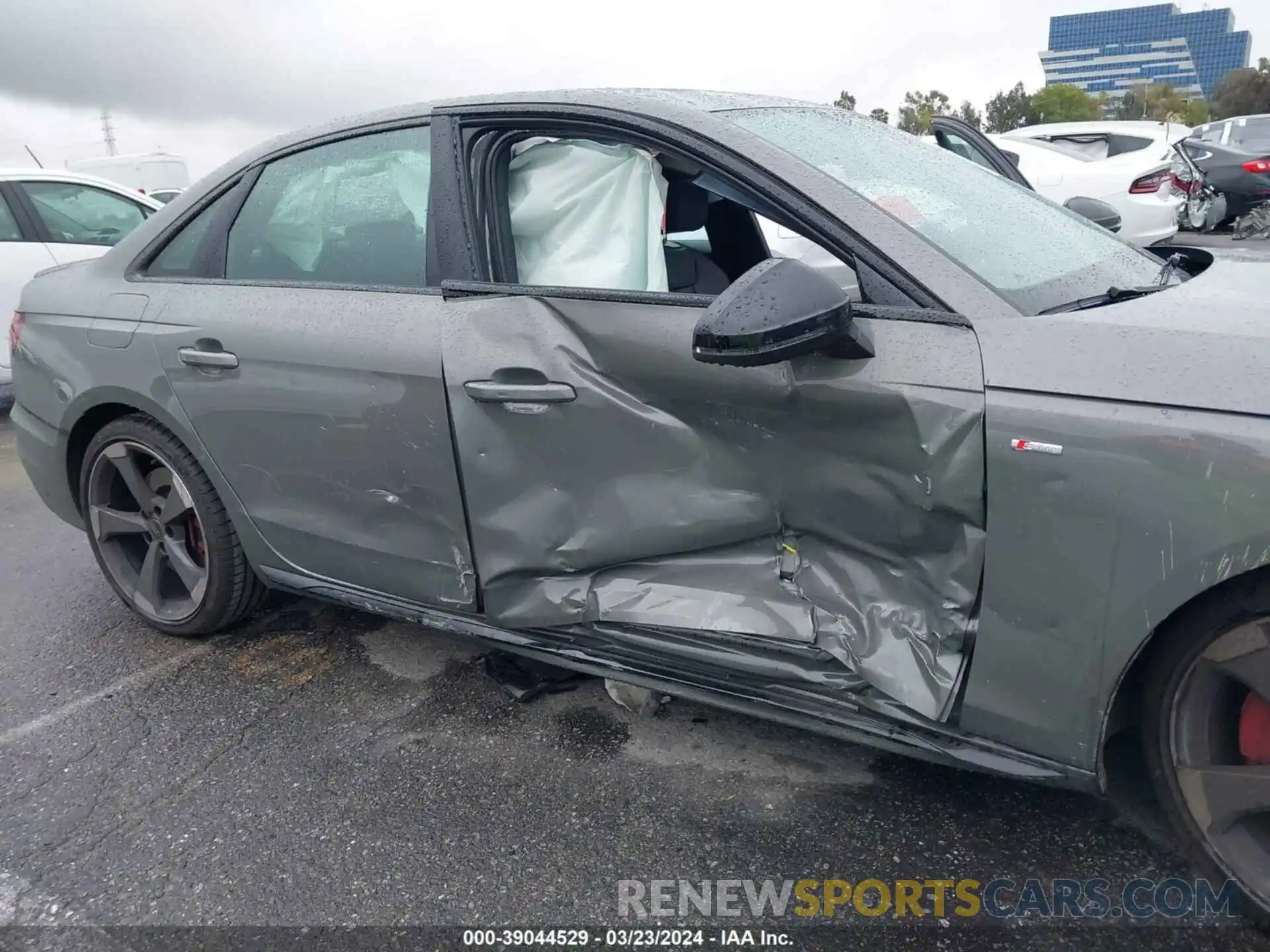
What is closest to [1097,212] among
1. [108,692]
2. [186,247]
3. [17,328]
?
[186,247]

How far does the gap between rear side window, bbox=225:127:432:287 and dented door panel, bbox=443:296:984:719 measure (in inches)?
13.0

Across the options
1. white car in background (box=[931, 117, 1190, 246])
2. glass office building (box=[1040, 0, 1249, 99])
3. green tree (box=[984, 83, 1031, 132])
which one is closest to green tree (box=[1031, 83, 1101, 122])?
green tree (box=[984, 83, 1031, 132])

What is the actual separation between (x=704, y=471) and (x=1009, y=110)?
60101 millimetres

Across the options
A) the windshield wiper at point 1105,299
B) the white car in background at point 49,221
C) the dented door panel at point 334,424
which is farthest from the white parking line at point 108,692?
the white car in background at point 49,221

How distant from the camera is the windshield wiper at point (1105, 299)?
178cm

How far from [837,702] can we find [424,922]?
3.12 ft

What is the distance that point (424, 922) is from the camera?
1.88 metres

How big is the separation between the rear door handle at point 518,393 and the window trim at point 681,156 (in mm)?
240

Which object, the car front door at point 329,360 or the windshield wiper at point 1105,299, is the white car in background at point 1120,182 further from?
the car front door at point 329,360

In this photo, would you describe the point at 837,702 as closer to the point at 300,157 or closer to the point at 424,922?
the point at 424,922

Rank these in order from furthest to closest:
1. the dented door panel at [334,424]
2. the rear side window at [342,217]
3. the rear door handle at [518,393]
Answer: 1. the rear side window at [342,217]
2. the dented door panel at [334,424]
3. the rear door handle at [518,393]

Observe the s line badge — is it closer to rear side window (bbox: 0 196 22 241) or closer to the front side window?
the front side window

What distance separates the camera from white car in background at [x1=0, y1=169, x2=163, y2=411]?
633cm

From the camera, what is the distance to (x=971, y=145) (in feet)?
11.3
